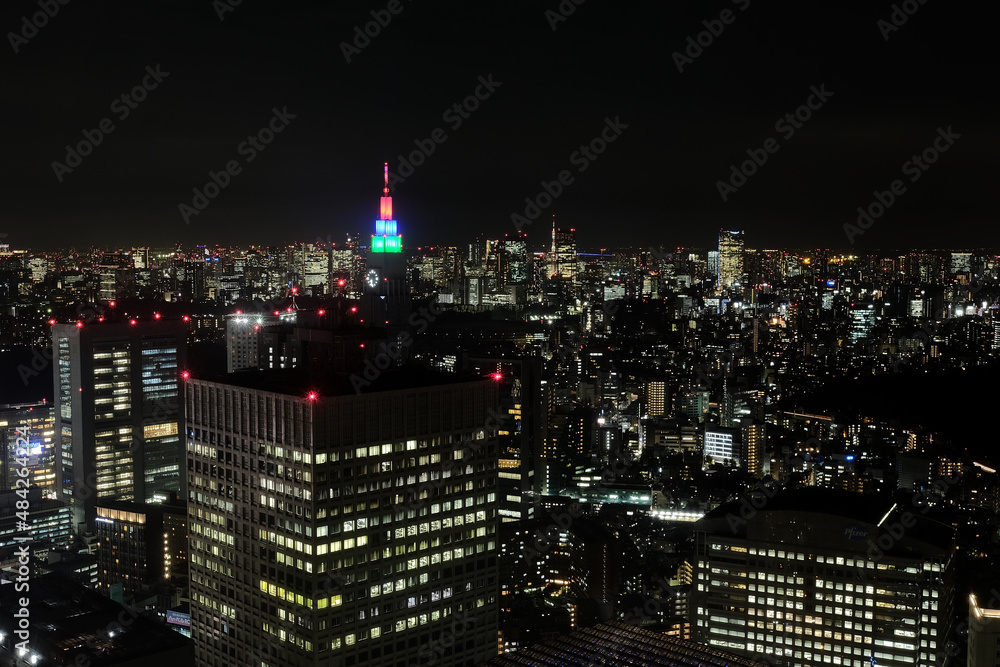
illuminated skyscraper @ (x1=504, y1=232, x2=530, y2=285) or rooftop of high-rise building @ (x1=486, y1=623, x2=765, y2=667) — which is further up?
illuminated skyscraper @ (x1=504, y1=232, x2=530, y2=285)

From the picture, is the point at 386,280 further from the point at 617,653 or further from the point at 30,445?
the point at 617,653

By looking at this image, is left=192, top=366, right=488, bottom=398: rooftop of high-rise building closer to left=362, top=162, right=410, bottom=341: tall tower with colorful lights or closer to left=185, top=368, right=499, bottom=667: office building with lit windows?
left=185, top=368, right=499, bottom=667: office building with lit windows

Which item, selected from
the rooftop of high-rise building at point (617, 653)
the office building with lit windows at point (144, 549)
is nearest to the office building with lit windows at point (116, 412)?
the office building with lit windows at point (144, 549)

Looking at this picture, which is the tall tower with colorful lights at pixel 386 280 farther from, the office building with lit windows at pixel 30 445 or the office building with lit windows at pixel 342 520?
the office building with lit windows at pixel 342 520

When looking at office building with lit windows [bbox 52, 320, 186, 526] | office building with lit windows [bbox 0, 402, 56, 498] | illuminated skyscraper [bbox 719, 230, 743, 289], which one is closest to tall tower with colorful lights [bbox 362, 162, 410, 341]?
office building with lit windows [bbox 52, 320, 186, 526]

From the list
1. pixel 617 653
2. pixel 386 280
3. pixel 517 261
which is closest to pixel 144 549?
pixel 617 653
